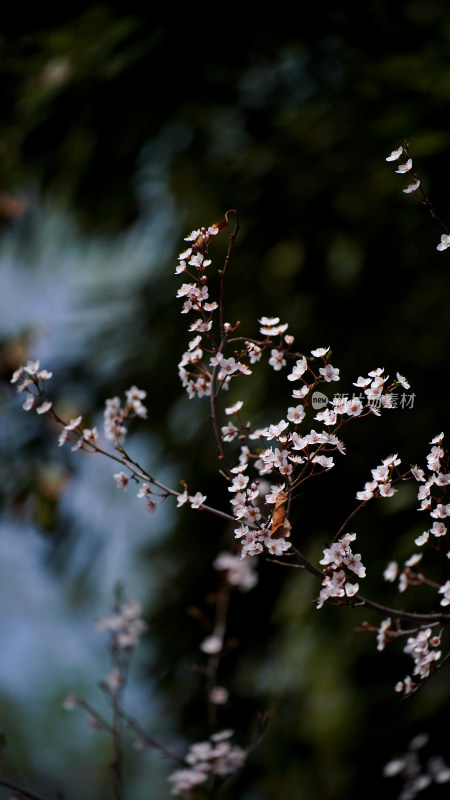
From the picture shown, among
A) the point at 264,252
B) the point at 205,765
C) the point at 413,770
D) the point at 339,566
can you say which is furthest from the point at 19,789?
the point at 264,252

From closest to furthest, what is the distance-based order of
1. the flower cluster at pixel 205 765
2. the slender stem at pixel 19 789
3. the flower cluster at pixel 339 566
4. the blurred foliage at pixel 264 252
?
the flower cluster at pixel 339 566, the slender stem at pixel 19 789, the flower cluster at pixel 205 765, the blurred foliage at pixel 264 252

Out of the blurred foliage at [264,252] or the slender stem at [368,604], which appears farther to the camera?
the blurred foliage at [264,252]

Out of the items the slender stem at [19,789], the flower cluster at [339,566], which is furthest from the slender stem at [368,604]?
the slender stem at [19,789]

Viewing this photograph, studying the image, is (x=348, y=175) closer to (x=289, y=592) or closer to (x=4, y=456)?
(x=289, y=592)

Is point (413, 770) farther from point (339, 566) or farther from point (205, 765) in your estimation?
point (339, 566)

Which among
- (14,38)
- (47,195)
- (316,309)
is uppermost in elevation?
(14,38)

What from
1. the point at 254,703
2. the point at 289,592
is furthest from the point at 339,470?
the point at 254,703

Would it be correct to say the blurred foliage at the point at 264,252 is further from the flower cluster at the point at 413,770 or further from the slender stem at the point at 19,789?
the slender stem at the point at 19,789

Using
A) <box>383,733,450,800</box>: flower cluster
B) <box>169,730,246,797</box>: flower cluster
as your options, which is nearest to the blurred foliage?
<box>383,733,450,800</box>: flower cluster
